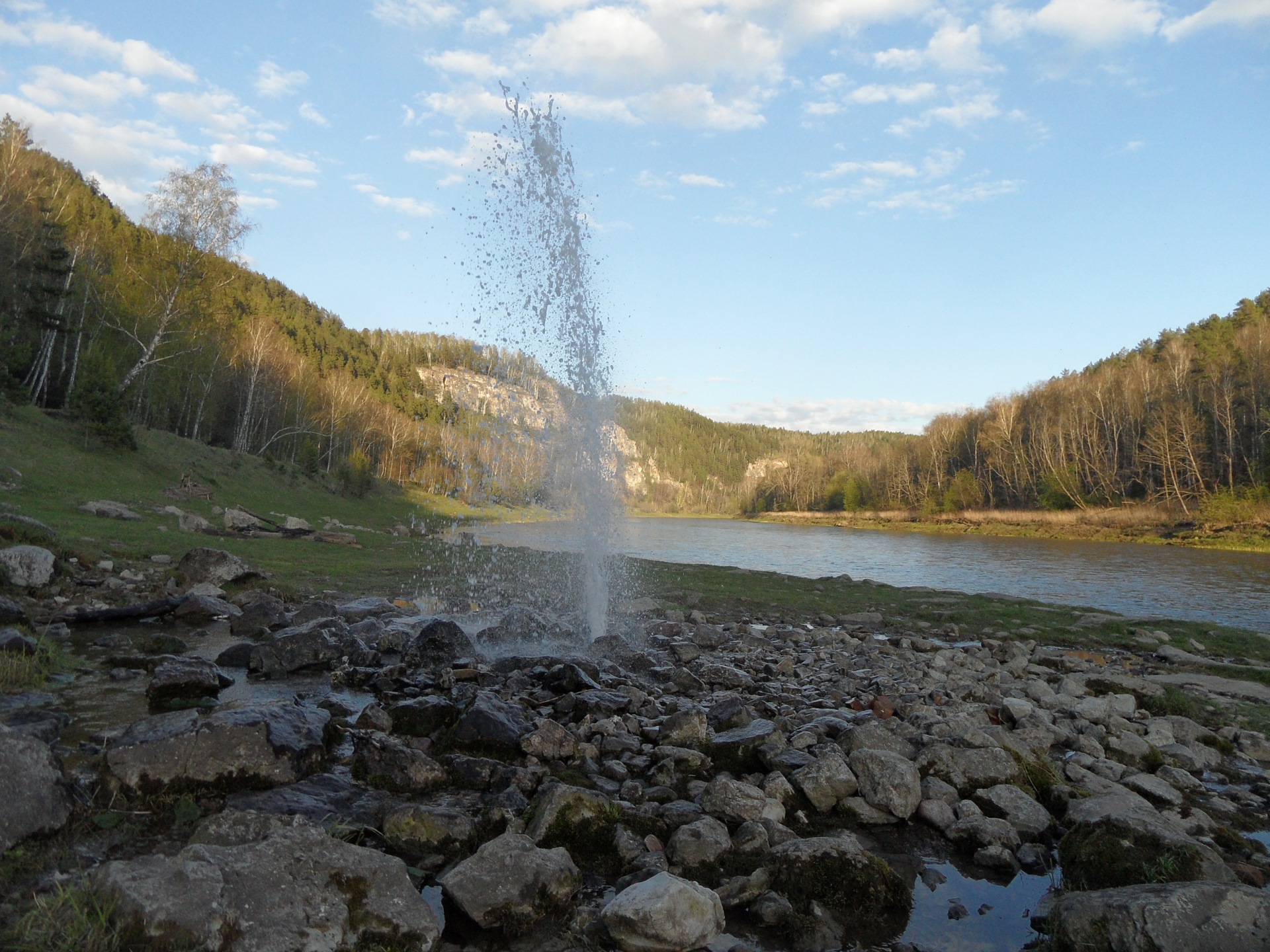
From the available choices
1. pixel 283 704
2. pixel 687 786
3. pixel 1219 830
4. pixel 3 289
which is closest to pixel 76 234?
pixel 3 289

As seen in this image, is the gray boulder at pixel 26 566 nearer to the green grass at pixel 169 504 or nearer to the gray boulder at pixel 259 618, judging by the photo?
the green grass at pixel 169 504

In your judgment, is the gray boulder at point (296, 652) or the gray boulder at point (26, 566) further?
the gray boulder at point (26, 566)

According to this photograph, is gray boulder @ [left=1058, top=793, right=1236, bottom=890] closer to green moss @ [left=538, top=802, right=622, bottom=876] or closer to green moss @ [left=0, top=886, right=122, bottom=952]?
green moss @ [left=538, top=802, right=622, bottom=876]

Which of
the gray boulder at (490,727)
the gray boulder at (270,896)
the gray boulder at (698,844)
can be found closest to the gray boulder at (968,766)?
the gray boulder at (698,844)

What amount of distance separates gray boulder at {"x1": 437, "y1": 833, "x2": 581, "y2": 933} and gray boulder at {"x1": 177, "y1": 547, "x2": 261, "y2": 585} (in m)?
13.3

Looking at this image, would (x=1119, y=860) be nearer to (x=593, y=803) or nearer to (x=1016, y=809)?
(x=1016, y=809)

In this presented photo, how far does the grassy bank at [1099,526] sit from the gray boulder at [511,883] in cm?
6526

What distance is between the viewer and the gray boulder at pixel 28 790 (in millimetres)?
4504

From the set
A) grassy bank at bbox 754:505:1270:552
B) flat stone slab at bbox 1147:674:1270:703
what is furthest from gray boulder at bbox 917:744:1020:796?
grassy bank at bbox 754:505:1270:552

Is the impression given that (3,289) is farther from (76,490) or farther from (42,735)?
(42,735)

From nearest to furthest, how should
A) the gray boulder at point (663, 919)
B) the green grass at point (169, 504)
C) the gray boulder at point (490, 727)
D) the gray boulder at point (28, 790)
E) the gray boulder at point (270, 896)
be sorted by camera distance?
1. the gray boulder at point (270, 896)
2. the gray boulder at point (663, 919)
3. the gray boulder at point (28, 790)
4. the gray boulder at point (490, 727)
5. the green grass at point (169, 504)

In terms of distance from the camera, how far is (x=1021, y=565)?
41.8 meters

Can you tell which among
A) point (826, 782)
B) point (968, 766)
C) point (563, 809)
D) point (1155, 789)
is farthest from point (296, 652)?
point (1155, 789)

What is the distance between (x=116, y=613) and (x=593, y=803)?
34.1 ft
